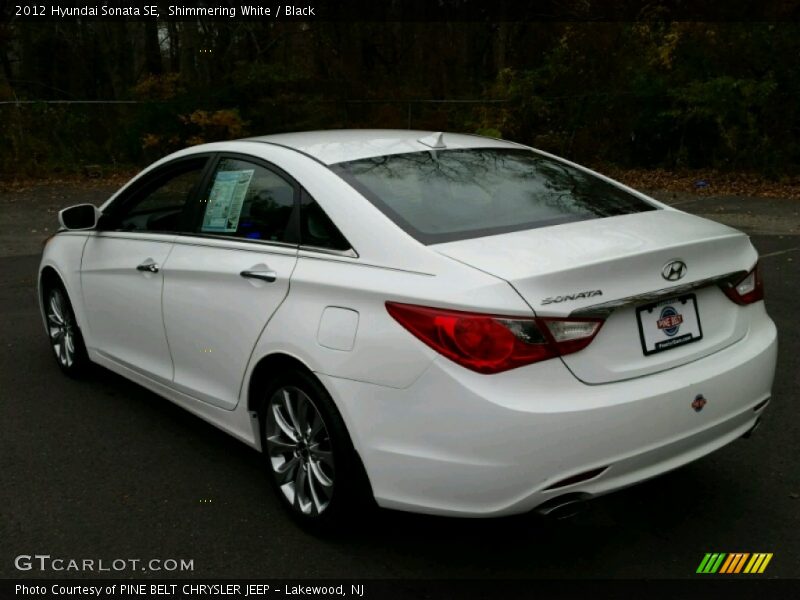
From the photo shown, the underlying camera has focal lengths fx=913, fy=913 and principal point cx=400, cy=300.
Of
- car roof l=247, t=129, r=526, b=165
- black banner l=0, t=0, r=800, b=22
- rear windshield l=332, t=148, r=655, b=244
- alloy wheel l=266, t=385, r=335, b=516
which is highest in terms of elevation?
black banner l=0, t=0, r=800, b=22

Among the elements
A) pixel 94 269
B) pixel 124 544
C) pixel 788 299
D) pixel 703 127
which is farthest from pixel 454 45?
pixel 124 544

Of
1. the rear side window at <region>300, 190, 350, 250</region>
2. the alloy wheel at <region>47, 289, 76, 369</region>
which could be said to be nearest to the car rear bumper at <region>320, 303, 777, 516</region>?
the rear side window at <region>300, 190, 350, 250</region>

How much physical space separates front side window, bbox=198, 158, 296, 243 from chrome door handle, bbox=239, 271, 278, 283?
18 cm

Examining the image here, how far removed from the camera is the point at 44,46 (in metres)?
24.4

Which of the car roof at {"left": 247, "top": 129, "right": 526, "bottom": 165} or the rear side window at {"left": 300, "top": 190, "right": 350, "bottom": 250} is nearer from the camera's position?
the rear side window at {"left": 300, "top": 190, "right": 350, "bottom": 250}

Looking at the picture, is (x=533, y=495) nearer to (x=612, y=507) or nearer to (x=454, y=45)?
(x=612, y=507)

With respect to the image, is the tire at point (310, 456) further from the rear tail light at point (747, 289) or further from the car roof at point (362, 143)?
the rear tail light at point (747, 289)

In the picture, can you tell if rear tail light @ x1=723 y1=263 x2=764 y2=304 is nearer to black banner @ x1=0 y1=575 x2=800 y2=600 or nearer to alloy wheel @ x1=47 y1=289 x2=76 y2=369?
black banner @ x1=0 y1=575 x2=800 y2=600

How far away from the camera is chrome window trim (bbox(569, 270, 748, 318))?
120 inches

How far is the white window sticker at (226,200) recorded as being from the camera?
13.9 ft

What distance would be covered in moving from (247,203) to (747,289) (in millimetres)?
2185

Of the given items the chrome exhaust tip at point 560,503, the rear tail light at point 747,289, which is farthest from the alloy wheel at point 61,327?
the rear tail light at point 747,289

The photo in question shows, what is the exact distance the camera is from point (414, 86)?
2288 centimetres

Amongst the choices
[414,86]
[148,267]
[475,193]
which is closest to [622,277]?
[475,193]
